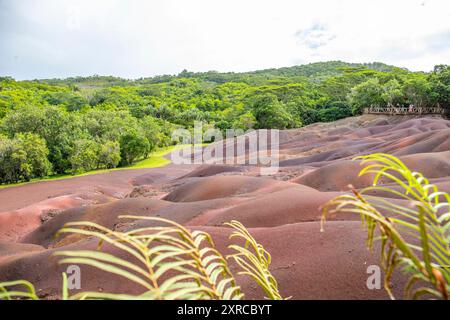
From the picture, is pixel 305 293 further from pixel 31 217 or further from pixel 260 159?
pixel 260 159

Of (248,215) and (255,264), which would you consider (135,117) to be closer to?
(248,215)

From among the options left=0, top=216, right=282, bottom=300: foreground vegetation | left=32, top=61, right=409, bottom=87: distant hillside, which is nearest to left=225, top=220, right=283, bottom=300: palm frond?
left=0, top=216, right=282, bottom=300: foreground vegetation

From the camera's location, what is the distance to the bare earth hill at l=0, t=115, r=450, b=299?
19.0ft

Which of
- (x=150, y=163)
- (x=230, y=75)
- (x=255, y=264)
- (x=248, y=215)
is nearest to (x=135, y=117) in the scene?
(x=150, y=163)

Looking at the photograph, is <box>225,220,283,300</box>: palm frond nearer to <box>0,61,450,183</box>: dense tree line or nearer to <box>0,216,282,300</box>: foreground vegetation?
<box>0,216,282,300</box>: foreground vegetation

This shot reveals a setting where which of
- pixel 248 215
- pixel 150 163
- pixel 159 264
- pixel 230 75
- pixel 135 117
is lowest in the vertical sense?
pixel 150 163

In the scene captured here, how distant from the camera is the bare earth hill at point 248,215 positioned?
5.80 metres

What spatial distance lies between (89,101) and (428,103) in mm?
59583

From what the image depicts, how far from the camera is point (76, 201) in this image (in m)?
20.9

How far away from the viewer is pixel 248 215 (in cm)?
986

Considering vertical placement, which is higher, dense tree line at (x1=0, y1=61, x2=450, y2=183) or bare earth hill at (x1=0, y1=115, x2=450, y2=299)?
dense tree line at (x1=0, y1=61, x2=450, y2=183)

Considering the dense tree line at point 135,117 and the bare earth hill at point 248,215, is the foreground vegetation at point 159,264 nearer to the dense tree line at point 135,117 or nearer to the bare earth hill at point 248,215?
the bare earth hill at point 248,215
